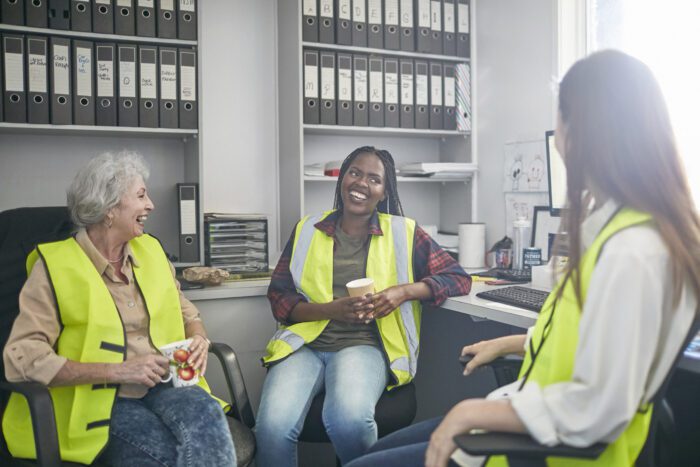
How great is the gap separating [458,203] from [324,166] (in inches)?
27.3

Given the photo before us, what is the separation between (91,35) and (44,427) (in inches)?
57.3

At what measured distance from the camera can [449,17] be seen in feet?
9.34

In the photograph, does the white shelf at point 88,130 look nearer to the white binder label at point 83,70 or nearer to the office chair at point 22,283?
the white binder label at point 83,70

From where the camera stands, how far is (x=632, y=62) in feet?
3.40

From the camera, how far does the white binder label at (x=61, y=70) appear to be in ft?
7.51

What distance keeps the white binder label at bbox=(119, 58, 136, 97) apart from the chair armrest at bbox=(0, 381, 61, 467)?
1257 mm

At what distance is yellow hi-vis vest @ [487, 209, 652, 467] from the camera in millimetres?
1021

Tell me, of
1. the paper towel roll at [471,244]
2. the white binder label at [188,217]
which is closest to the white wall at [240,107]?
the white binder label at [188,217]

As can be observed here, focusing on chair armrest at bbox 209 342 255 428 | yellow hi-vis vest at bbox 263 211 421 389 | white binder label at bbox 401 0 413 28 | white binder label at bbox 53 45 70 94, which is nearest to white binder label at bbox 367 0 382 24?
white binder label at bbox 401 0 413 28

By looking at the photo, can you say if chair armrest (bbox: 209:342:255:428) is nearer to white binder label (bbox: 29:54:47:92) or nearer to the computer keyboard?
the computer keyboard

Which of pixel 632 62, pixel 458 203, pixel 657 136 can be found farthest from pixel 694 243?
pixel 458 203

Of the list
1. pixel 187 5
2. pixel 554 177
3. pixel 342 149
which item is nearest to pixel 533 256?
pixel 554 177

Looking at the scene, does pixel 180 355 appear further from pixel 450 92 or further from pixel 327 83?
pixel 450 92

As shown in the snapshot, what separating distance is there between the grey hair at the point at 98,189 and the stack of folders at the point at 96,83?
23.6 inches
